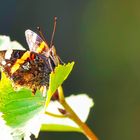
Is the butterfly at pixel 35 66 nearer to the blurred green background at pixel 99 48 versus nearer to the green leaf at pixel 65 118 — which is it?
the green leaf at pixel 65 118

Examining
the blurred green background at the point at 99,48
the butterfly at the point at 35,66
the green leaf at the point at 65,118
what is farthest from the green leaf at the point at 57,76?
the blurred green background at the point at 99,48

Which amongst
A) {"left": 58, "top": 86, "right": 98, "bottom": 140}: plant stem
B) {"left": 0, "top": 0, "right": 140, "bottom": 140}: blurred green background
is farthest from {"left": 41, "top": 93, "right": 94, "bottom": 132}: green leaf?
{"left": 0, "top": 0, "right": 140, "bottom": 140}: blurred green background

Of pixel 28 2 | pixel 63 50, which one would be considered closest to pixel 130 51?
pixel 63 50

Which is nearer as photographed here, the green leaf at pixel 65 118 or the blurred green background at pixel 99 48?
the green leaf at pixel 65 118

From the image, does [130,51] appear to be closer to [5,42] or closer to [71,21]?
[71,21]

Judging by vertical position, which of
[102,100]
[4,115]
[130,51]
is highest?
[4,115]

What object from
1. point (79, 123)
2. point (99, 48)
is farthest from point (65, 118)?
point (99, 48)

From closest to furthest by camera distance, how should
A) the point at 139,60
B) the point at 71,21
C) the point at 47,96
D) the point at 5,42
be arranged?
the point at 47,96 → the point at 5,42 → the point at 139,60 → the point at 71,21
